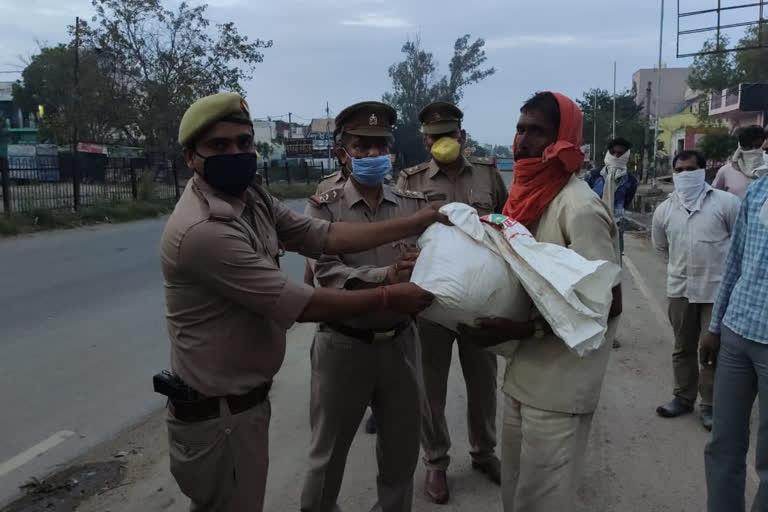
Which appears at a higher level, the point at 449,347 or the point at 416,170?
the point at 416,170

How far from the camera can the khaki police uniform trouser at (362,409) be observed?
8.78 ft

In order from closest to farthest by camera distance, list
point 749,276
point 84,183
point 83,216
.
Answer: point 749,276 < point 83,216 < point 84,183

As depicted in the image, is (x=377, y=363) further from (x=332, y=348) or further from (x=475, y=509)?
(x=475, y=509)

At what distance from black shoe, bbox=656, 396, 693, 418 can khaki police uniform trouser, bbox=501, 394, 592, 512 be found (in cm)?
229

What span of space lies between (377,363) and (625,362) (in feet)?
10.7

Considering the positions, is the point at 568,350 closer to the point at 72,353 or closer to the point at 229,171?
the point at 229,171

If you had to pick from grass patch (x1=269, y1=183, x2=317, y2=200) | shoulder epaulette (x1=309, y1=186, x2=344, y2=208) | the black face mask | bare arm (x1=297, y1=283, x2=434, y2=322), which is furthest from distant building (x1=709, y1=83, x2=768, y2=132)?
the black face mask

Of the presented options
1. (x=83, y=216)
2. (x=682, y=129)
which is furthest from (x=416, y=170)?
(x=682, y=129)

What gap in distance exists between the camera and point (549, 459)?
2049 millimetres

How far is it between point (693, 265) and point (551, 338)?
8.14ft

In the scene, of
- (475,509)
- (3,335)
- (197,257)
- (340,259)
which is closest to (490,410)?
(475,509)

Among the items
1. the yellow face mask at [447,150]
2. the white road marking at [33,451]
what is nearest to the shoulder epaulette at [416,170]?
the yellow face mask at [447,150]

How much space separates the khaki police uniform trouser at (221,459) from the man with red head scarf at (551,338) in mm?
787

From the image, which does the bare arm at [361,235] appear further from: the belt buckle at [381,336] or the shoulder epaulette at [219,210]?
the shoulder epaulette at [219,210]
